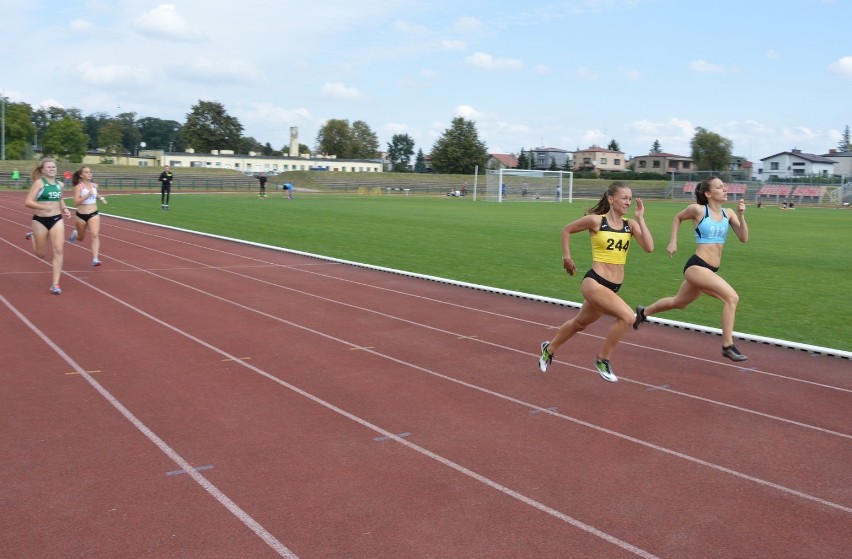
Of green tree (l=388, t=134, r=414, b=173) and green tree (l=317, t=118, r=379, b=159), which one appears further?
green tree (l=388, t=134, r=414, b=173)

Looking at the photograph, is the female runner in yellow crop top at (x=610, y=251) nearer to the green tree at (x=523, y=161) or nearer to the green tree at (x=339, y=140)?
the green tree at (x=523, y=161)

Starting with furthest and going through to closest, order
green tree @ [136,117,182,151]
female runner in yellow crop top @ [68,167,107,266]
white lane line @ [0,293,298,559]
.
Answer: green tree @ [136,117,182,151]
female runner in yellow crop top @ [68,167,107,266]
white lane line @ [0,293,298,559]

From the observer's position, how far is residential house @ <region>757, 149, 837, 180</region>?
10606 centimetres

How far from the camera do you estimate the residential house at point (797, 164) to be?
106062 millimetres

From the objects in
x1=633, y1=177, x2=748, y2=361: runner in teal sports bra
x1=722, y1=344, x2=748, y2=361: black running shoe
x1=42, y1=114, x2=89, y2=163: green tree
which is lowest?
x1=722, y1=344, x2=748, y2=361: black running shoe

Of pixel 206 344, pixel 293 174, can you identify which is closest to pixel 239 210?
pixel 206 344

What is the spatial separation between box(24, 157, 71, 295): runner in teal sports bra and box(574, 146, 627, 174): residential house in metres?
125

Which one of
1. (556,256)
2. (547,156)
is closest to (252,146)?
(547,156)

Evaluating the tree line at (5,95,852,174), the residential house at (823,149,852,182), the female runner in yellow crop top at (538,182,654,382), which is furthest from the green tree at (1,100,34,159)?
the residential house at (823,149,852,182)

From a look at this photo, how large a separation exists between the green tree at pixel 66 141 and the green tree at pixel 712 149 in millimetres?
81850

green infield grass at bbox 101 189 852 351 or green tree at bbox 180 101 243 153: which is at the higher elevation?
green tree at bbox 180 101 243 153

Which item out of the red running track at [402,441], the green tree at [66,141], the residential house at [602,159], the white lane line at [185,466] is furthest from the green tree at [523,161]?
the white lane line at [185,466]

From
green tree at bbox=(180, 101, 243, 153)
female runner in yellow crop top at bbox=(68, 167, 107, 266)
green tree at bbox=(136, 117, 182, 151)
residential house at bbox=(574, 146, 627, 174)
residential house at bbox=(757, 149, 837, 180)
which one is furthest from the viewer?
Answer: green tree at bbox=(136, 117, 182, 151)

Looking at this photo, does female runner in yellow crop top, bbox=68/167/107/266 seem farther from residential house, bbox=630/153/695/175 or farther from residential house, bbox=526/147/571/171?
residential house, bbox=526/147/571/171
